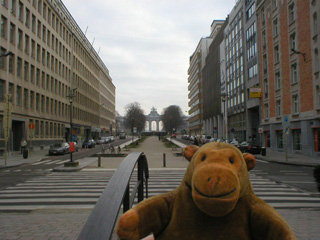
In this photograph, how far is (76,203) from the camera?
8.86 m

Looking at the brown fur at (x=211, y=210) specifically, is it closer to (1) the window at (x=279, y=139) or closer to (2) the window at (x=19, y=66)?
(1) the window at (x=279, y=139)

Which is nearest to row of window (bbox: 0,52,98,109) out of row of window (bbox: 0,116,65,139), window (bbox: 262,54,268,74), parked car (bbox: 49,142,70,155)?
row of window (bbox: 0,116,65,139)

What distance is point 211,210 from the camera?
1915 mm

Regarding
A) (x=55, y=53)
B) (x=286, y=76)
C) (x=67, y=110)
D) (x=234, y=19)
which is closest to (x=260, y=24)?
(x=286, y=76)

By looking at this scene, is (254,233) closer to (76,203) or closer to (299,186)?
(76,203)

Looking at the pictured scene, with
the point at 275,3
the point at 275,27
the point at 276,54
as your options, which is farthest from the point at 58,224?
the point at 275,3

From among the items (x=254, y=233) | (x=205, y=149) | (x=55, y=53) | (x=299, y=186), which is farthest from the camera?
(x=55, y=53)

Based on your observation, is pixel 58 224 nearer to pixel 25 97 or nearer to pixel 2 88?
pixel 2 88

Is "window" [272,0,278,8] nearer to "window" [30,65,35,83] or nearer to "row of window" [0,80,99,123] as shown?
"row of window" [0,80,99,123]

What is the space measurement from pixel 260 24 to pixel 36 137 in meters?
35.4

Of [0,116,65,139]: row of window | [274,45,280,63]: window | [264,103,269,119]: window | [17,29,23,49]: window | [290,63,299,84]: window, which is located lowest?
[0,116,65,139]: row of window

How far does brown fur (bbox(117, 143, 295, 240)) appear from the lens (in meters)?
1.93

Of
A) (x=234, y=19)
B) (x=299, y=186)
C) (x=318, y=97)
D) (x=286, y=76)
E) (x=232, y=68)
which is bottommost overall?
(x=299, y=186)

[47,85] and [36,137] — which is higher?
[47,85]
